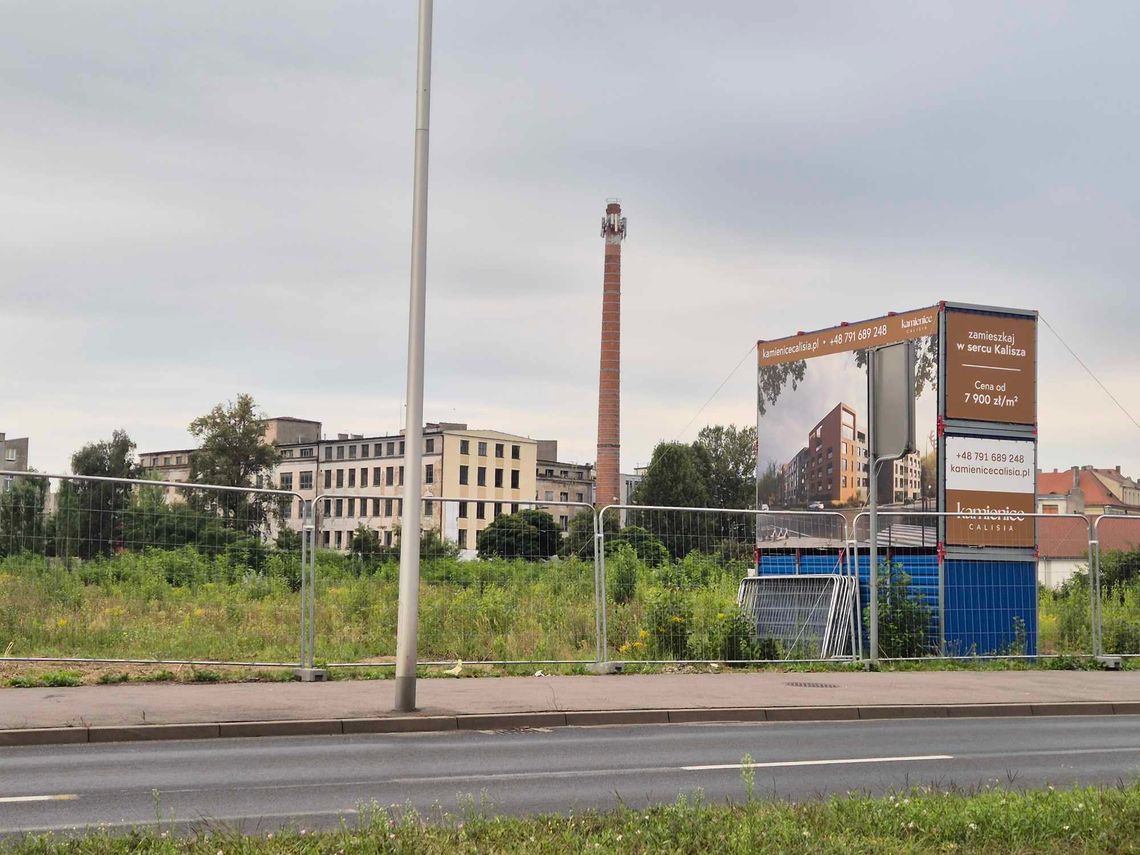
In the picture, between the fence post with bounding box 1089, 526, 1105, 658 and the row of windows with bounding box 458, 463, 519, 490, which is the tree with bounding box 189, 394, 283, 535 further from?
the fence post with bounding box 1089, 526, 1105, 658

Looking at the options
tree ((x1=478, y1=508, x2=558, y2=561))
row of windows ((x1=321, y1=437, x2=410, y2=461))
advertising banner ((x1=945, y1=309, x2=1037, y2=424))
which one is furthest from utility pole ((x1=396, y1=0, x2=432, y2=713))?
row of windows ((x1=321, y1=437, x2=410, y2=461))

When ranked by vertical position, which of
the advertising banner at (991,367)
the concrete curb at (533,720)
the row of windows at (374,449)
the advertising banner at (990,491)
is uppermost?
the row of windows at (374,449)

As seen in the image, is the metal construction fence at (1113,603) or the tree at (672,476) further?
the tree at (672,476)

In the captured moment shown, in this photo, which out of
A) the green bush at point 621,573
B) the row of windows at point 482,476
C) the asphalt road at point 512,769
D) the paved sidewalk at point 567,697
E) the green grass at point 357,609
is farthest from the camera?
the row of windows at point 482,476

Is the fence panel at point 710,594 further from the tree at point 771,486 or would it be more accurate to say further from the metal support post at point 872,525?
the tree at point 771,486

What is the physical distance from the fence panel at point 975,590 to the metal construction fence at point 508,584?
3 cm

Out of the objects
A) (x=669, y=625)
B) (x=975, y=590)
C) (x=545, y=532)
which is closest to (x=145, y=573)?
(x=545, y=532)

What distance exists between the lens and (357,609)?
15.7 meters

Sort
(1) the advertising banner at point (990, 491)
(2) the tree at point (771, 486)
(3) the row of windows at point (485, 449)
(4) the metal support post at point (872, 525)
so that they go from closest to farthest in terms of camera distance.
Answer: (4) the metal support post at point (872, 525) → (1) the advertising banner at point (990, 491) → (2) the tree at point (771, 486) → (3) the row of windows at point (485, 449)

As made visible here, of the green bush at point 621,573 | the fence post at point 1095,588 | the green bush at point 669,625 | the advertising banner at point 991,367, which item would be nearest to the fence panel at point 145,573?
the green bush at point 621,573

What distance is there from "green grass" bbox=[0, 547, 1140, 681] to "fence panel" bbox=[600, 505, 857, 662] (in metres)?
0.03

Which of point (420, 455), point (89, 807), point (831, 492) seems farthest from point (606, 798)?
point (831, 492)

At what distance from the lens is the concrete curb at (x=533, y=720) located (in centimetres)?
1091

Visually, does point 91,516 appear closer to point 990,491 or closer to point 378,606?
point 378,606
